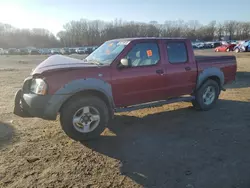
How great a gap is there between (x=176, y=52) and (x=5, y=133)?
13.8 feet

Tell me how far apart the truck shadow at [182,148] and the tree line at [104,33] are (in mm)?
104804

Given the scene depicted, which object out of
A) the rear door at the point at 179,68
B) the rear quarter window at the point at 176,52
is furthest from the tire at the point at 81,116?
the rear quarter window at the point at 176,52

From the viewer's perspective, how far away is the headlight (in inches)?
167

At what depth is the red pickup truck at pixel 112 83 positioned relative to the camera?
14.2 feet

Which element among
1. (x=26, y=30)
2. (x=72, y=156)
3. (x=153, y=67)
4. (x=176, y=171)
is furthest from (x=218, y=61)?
(x=26, y=30)

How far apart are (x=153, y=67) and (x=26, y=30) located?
137m

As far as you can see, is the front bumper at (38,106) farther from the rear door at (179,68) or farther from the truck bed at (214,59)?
the truck bed at (214,59)

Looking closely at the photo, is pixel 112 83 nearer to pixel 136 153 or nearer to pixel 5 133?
pixel 136 153

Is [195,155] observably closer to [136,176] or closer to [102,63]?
[136,176]

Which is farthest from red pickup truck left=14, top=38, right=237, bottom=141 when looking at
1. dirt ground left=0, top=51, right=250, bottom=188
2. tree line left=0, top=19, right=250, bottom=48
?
tree line left=0, top=19, right=250, bottom=48

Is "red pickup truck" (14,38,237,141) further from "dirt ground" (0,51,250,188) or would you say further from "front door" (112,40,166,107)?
"dirt ground" (0,51,250,188)

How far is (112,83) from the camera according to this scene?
4.83 m

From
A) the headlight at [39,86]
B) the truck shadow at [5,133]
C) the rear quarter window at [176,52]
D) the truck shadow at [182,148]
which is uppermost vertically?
the rear quarter window at [176,52]

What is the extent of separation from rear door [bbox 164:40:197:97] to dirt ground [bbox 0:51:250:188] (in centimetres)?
73
